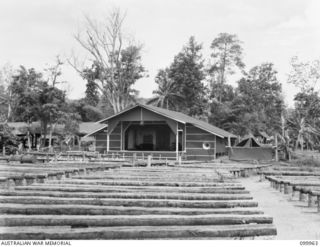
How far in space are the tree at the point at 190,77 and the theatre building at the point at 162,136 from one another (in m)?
17.7

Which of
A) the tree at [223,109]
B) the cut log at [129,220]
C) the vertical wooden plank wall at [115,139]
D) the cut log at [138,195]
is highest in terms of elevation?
the tree at [223,109]

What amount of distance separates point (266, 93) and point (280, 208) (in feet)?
168

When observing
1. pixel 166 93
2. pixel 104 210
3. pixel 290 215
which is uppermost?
pixel 166 93

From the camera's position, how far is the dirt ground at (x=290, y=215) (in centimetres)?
738

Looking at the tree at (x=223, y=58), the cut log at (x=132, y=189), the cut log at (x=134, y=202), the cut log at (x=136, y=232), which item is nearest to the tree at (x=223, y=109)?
the tree at (x=223, y=58)

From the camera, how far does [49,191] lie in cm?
757

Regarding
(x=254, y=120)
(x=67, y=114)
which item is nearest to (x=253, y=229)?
(x=67, y=114)

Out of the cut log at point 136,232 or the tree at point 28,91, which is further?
the tree at point 28,91

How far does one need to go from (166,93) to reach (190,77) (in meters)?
4.04

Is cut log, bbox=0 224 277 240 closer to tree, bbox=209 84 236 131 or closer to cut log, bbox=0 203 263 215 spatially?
cut log, bbox=0 203 263 215

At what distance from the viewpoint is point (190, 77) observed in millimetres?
56125

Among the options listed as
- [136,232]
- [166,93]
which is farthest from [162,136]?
[136,232]

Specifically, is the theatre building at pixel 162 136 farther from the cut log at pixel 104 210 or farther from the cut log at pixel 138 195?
the cut log at pixel 104 210

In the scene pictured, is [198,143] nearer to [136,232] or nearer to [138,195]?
[138,195]
